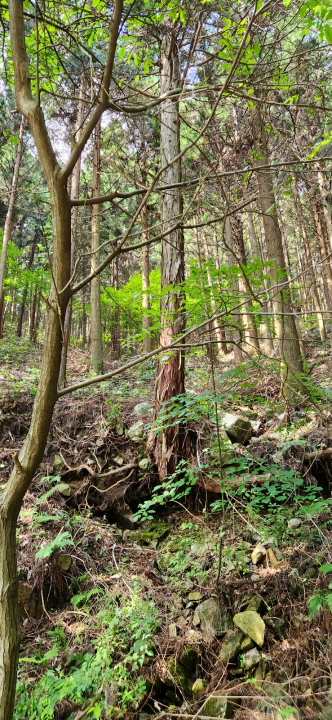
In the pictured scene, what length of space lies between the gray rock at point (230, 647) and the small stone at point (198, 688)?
0.22 m

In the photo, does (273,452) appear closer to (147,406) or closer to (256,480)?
(256,480)

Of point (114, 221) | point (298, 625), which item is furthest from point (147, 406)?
point (114, 221)

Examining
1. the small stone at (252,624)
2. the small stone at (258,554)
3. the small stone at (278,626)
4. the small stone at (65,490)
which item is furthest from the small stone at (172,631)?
the small stone at (65,490)

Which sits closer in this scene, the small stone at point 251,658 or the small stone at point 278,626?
the small stone at point 251,658

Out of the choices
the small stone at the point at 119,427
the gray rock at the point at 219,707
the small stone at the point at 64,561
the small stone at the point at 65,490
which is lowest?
the gray rock at the point at 219,707

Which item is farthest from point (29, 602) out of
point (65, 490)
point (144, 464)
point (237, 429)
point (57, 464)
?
point (237, 429)

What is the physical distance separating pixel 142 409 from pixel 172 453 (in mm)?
1178

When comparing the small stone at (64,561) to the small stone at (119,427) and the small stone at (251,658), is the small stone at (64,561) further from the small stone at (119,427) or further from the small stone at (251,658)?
the small stone at (251,658)

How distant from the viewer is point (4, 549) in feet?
5.46

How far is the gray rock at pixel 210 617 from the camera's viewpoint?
10.5 feet

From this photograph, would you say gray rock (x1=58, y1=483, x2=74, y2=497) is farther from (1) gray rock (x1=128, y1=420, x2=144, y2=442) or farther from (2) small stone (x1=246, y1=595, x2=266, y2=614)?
(2) small stone (x1=246, y1=595, x2=266, y2=614)

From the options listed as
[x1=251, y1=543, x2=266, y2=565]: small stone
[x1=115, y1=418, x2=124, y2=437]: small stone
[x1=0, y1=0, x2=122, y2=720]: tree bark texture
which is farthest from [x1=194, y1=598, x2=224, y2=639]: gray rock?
[x1=115, y1=418, x2=124, y2=437]: small stone

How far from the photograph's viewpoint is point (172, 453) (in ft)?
15.1

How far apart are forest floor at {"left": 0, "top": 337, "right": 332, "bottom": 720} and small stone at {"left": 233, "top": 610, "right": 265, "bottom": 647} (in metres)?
0.01
